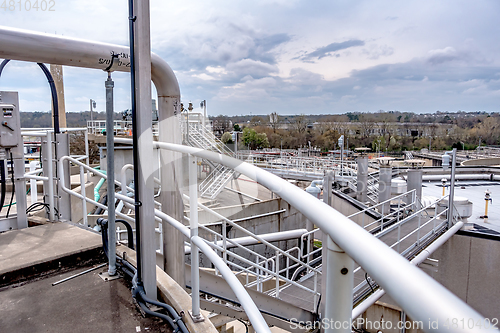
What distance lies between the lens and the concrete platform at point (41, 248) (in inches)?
77.4

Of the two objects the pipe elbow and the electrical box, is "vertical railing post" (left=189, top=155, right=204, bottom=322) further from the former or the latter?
the electrical box

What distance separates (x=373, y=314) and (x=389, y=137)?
100.0ft

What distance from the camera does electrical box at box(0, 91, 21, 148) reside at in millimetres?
2572

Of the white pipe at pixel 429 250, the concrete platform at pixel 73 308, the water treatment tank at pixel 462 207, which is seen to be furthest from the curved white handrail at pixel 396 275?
the water treatment tank at pixel 462 207

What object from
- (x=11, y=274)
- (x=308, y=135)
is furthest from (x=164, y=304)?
(x=308, y=135)

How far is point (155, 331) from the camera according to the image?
55.5 inches

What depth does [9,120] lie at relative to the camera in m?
2.59

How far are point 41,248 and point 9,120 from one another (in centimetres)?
110

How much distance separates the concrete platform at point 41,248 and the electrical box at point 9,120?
756 millimetres

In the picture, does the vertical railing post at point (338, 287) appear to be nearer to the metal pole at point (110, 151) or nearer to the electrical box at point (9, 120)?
the metal pole at point (110, 151)

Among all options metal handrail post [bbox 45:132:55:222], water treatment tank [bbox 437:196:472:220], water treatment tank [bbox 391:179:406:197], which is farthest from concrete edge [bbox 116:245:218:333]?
water treatment tank [bbox 391:179:406:197]

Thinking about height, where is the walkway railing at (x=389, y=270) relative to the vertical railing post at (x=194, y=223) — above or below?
above

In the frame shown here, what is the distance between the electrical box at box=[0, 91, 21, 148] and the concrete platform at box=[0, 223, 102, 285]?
756 millimetres

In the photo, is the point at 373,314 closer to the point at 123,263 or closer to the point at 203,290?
the point at 203,290
